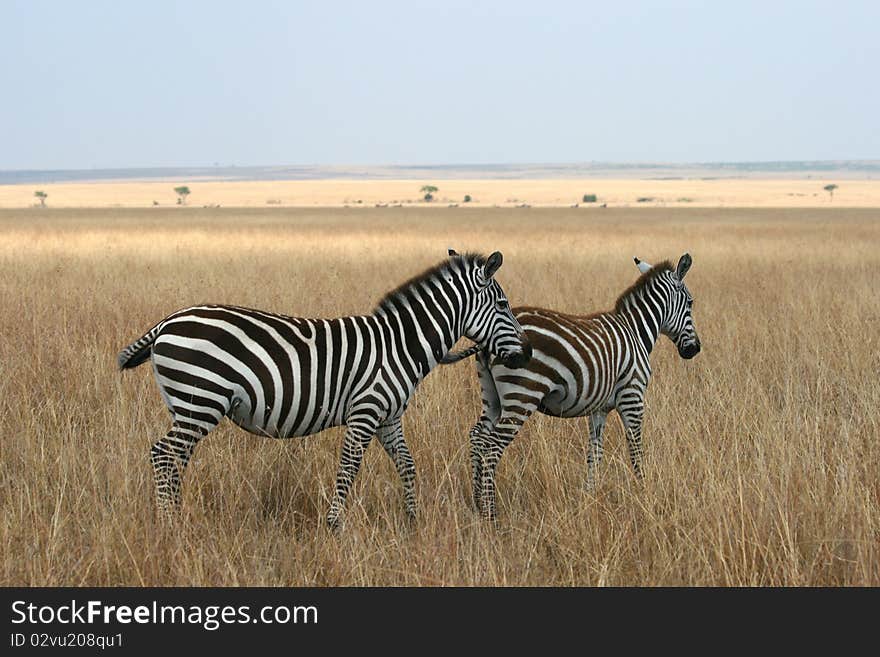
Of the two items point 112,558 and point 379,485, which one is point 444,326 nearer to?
point 379,485

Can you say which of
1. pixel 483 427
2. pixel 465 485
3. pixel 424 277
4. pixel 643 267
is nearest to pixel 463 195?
pixel 643 267

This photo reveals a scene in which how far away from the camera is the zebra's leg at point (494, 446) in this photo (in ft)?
16.8

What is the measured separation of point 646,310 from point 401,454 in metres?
1.90

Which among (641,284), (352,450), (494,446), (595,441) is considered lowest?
(352,450)

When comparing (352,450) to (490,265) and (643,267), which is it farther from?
(643,267)

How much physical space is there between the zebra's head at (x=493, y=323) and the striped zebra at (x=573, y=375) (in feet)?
0.26

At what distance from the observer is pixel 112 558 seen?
446 cm

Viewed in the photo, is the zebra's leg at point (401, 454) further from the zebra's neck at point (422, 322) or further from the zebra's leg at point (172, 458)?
the zebra's leg at point (172, 458)

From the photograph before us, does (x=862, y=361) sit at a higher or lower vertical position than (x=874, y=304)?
lower

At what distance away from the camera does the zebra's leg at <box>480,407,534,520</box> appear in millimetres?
5105

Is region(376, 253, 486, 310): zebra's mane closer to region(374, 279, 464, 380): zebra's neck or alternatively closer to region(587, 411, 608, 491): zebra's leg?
region(374, 279, 464, 380): zebra's neck

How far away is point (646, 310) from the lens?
5914mm
